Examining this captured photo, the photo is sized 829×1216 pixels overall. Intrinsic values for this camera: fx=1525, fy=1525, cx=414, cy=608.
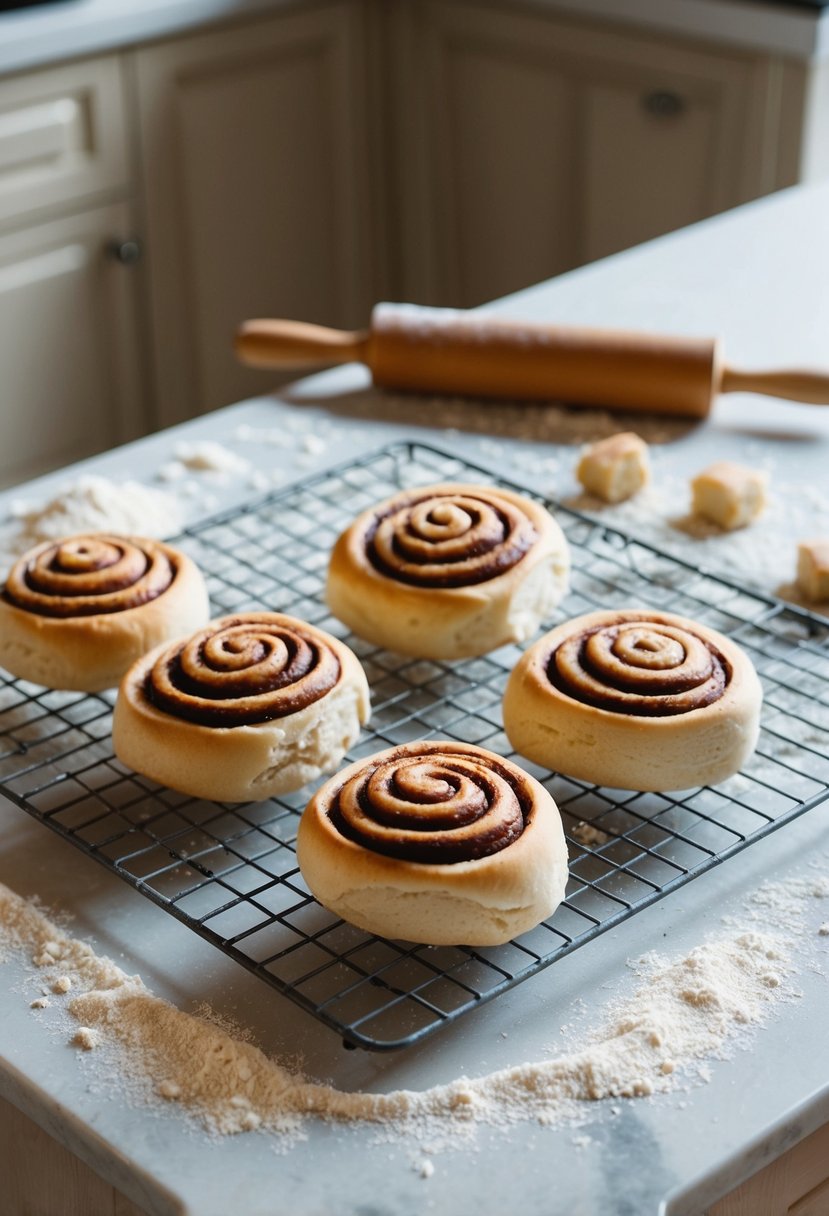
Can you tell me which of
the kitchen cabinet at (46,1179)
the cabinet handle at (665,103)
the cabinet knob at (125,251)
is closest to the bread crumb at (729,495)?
the kitchen cabinet at (46,1179)

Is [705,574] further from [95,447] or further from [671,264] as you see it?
[95,447]

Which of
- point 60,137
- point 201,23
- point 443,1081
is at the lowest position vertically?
point 443,1081

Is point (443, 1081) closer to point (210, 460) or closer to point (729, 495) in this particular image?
point (729, 495)

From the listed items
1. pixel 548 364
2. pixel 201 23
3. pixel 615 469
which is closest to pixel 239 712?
pixel 615 469

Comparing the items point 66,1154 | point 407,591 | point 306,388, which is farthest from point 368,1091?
point 306,388

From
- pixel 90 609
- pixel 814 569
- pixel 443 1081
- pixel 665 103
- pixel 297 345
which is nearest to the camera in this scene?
pixel 443 1081

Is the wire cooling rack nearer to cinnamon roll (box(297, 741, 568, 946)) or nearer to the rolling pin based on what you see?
cinnamon roll (box(297, 741, 568, 946))

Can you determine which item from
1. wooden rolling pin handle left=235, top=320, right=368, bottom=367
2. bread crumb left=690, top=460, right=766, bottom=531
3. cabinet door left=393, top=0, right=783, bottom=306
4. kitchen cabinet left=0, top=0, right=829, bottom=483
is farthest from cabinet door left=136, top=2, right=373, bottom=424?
bread crumb left=690, top=460, right=766, bottom=531

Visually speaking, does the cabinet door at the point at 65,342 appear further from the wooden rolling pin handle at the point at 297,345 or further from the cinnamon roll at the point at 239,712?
the cinnamon roll at the point at 239,712
